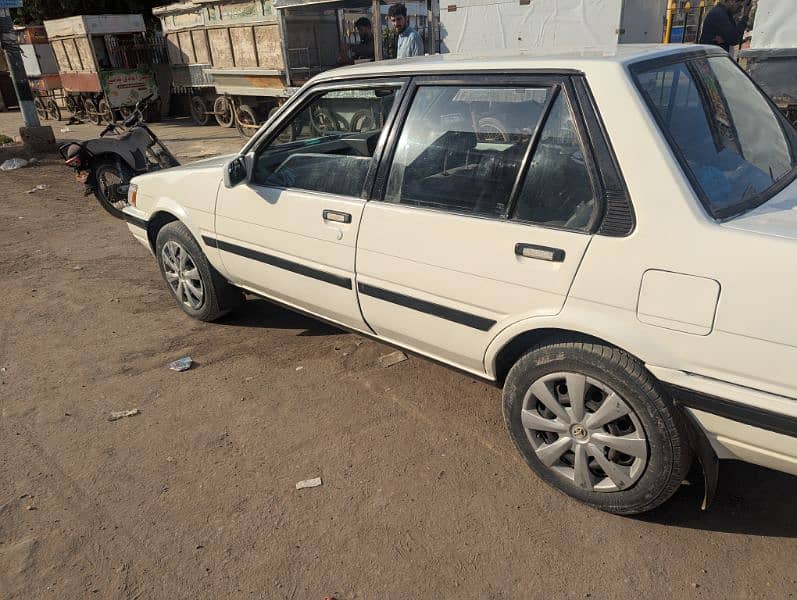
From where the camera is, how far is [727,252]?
1.95m

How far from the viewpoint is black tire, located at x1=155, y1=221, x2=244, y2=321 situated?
13.7ft

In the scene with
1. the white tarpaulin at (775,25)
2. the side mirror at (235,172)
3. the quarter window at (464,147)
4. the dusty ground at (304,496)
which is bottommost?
the dusty ground at (304,496)

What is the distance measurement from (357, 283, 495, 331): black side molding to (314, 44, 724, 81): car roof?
103 cm

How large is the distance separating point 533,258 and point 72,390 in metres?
2.93

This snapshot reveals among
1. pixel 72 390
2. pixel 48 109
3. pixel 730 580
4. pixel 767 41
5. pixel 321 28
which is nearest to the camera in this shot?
pixel 730 580

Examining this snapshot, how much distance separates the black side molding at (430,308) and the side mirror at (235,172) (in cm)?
105

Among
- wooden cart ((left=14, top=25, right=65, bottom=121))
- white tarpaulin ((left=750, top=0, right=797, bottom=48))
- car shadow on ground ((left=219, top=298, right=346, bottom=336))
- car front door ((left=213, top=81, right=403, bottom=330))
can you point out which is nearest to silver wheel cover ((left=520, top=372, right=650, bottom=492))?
car front door ((left=213, top=81, right=403, bottom=330))

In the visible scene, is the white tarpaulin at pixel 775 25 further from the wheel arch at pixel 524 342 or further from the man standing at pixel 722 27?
the wheel arch at pixel 524 342

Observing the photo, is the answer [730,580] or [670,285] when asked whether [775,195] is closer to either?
[670,285]

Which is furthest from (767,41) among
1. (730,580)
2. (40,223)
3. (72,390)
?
(40,223)

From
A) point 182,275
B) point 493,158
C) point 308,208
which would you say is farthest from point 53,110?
point 493,158

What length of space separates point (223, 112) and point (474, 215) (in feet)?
45.5

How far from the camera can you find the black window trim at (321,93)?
116 inches

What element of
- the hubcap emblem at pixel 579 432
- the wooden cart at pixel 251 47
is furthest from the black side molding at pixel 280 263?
the wooden cart at pixel 251 47
